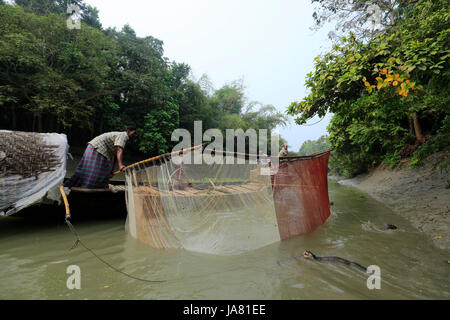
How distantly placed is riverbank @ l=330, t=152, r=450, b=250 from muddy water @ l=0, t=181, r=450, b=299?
0.43 meters

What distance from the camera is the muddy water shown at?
2.02 metres

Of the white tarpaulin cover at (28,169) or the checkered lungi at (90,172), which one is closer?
the white tarpaulin cover at (28,169)

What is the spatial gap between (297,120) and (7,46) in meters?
12.1

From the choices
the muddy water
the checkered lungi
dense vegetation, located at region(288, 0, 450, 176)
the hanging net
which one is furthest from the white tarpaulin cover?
dense vegetation, located at region(288, 0, 450, 176)

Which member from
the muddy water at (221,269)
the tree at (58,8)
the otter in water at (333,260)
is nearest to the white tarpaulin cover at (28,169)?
the muddy water at (221,269)

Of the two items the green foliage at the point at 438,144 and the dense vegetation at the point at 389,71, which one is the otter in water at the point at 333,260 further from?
the green foliage at the point at 438,144

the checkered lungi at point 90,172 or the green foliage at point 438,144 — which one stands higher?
the green foliage at point 438,144

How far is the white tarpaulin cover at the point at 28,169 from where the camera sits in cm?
321

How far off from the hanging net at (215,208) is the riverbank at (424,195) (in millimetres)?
2344

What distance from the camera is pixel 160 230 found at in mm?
2963

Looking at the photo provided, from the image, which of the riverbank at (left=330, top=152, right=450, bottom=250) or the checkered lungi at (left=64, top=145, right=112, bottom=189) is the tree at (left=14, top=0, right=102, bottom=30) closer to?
the checkered lungi at (left=64, top=145, right=112, bottom=189)

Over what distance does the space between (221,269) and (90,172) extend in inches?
120

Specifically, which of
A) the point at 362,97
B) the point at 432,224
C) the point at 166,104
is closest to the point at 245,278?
the point at 362,97

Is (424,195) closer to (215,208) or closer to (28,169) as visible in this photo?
(215,208)
